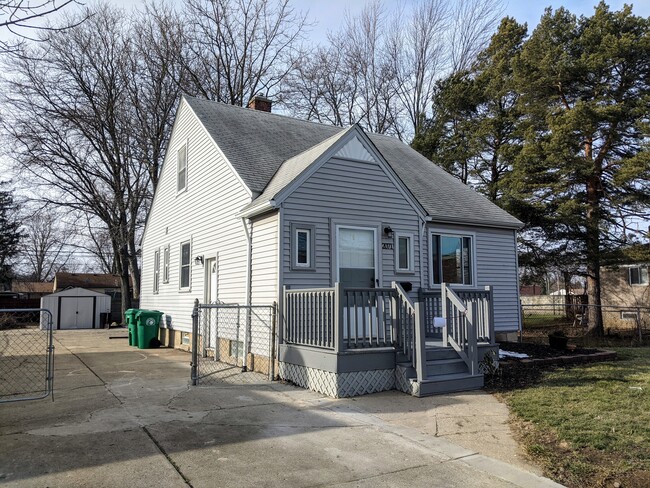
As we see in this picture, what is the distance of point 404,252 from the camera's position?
33.5ft

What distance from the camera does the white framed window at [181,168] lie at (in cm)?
1366

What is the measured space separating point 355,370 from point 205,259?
6.05 metres

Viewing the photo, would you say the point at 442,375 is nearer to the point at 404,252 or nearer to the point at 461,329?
the point at 461,329

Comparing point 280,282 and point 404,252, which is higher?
point 404,252

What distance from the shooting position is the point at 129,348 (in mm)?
13969

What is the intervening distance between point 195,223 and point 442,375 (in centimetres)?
782

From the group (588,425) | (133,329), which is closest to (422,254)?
(588,425)

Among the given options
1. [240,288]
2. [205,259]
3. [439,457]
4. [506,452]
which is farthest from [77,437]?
[205,259]

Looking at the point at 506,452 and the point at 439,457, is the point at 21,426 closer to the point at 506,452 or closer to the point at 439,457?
the point at 439,457

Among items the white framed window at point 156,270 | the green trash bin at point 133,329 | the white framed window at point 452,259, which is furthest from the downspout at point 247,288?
the white framed window at point 156,270

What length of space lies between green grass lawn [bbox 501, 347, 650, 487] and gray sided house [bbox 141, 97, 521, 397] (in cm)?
130

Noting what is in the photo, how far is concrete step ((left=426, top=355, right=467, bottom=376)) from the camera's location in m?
7.34

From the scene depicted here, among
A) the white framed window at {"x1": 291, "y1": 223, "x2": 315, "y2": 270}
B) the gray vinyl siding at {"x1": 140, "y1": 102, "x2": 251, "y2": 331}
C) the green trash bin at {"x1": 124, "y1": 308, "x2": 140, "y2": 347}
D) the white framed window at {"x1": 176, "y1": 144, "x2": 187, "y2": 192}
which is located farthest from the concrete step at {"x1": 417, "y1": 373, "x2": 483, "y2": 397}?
the green trash bin at {"x1": 124, "y1": 308, "x2": 140, "y2": 347}

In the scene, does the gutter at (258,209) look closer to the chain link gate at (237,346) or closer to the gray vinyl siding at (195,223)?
the gray vinyl siding at (195,223)
